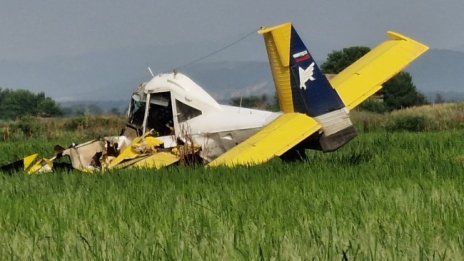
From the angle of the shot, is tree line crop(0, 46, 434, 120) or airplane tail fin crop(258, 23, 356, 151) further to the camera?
tree line crop(0, 46, 434, 120)

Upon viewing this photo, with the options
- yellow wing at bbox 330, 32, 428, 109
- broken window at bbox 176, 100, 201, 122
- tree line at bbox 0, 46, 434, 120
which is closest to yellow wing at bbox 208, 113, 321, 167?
yellow wing at bbox 330, 32, 428, 109

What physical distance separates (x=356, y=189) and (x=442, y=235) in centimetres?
Result: 252

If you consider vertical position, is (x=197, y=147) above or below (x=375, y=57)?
below

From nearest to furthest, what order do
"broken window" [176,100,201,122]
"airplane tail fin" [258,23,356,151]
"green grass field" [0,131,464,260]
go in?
"green grass field" [0,131,464,260], "airplane tail fin" [258,23,356,151], "broken window" [176,100,201,122]

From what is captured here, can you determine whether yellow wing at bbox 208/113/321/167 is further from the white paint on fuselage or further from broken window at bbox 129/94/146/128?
broken window at bbox 129/94/146/128

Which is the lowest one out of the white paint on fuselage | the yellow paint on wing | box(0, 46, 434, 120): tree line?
box(0, 46, 434, 120): tree line

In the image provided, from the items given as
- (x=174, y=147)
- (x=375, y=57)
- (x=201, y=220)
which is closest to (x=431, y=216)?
(x=201, y=220)

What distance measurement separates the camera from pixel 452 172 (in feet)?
27.8

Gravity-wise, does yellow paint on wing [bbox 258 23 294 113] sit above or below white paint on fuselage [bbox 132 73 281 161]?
above

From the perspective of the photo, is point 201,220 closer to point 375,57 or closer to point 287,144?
point 287,144

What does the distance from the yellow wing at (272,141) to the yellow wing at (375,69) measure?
1467 millimetres

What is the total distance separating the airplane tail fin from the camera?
10.9 m

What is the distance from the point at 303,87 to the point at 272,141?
1.32 metres

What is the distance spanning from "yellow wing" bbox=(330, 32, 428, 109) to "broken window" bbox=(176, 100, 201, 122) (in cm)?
245
